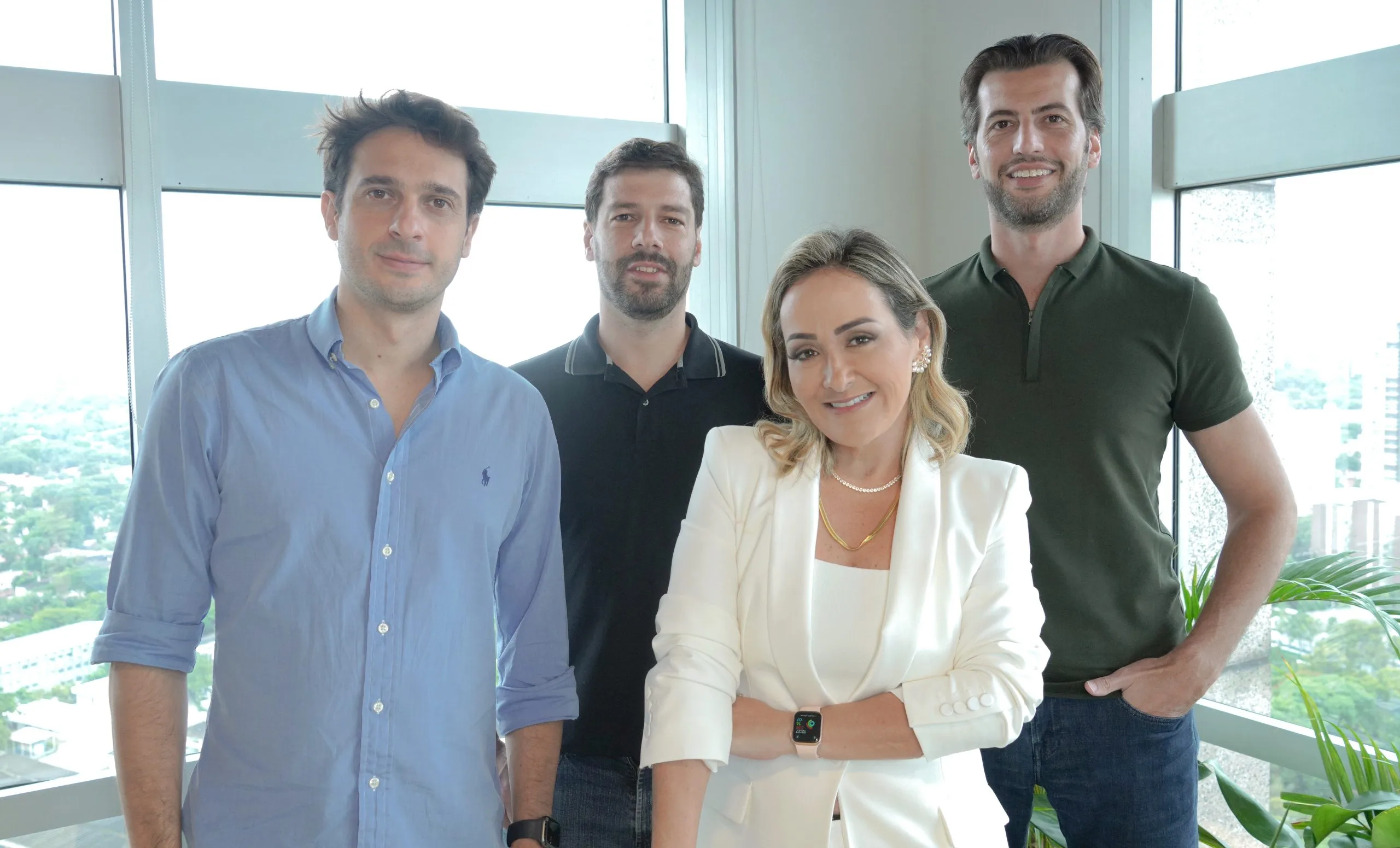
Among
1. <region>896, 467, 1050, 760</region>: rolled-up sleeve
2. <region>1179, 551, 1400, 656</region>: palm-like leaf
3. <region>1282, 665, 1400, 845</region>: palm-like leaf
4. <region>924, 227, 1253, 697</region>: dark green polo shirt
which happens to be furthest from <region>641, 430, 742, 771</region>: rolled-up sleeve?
<region>1282, 665, 1400, 845</region>: palm-like leaf

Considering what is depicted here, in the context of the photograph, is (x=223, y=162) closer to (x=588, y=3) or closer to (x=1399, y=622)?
(x=588, y=3)

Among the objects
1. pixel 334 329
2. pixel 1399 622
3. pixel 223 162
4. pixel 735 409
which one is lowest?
pixel 1399 622

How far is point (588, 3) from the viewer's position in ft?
10.8

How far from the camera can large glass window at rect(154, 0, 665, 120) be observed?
277 centimetres

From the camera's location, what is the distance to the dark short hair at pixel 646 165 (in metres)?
2.18

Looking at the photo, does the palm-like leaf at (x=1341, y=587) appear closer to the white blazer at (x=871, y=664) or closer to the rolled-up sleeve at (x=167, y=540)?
the white blazer at (x=871, y=664)

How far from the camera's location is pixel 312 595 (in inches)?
62.5

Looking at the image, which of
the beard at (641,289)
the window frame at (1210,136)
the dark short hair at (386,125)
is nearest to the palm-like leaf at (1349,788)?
the window frame at (1210,136)

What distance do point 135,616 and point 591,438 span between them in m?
0.86

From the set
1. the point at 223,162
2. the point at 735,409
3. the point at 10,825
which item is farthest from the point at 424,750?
the point at 223,162

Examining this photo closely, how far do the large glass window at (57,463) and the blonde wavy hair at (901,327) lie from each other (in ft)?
6.05

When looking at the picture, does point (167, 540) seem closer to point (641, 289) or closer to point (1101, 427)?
point (641, 289)

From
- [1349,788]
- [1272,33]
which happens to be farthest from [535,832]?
[1272,33]

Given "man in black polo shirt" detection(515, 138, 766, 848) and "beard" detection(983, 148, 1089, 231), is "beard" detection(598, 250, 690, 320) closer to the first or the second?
"man in black polo shirt" detection(515, 138, 766, 848)
